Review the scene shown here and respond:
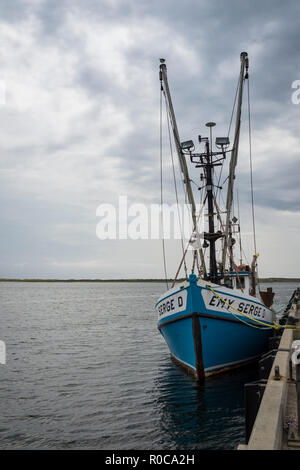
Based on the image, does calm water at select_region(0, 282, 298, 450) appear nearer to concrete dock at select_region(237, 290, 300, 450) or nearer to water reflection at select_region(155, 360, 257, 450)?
water reflection at select_region(155, 360, 257, 450)

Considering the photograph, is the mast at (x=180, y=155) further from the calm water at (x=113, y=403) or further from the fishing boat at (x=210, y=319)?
the calm water at (x=113, y=403)

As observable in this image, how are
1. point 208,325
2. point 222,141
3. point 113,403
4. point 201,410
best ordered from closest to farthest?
point 201,410, point 113,403, point 208,325, point 222,141

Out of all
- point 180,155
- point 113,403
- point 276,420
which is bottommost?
point 113,403

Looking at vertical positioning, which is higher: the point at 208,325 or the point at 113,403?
the point at 208,325

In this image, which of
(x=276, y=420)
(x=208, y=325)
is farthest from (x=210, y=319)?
(x=276, y=420)

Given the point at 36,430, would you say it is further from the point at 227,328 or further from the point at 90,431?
the point at 227,328

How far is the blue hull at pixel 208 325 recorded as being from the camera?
13.7 meters

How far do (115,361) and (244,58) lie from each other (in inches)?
724

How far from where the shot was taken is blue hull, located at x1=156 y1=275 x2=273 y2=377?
1366 cm

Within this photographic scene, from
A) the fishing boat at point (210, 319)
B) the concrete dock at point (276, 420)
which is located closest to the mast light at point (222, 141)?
the fishing boat at point (210, 319)

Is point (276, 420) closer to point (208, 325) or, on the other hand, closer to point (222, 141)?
point (208, 325)

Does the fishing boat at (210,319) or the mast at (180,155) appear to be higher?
the mast at (180,155)

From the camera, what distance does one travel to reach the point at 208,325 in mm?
13688
